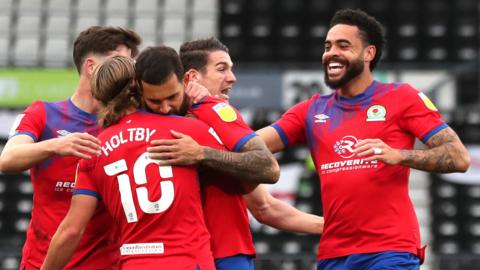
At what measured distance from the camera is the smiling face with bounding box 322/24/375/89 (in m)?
5.75

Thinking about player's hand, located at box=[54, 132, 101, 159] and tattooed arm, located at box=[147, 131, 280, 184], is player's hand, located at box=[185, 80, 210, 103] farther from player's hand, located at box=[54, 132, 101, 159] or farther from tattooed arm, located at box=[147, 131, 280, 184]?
player's hand, located at box=[54, 132, 101, 159]

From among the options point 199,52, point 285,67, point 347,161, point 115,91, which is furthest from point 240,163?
point 285,67

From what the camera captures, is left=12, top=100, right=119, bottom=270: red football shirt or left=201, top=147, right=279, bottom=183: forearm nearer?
left=201, top=147, right=279, bottom=183: forearm

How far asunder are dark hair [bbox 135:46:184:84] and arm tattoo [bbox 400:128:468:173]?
128cm

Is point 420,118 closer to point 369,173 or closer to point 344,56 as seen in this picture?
point 369,173

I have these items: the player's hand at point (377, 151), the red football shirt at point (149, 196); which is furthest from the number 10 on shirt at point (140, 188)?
the player's hand at point (377, 151)

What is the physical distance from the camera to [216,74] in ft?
18.6

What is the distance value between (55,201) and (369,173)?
171cm

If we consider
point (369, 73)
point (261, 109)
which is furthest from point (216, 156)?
point (261, 109)

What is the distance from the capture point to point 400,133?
5.60 m

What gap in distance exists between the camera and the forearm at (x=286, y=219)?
595 centimetres

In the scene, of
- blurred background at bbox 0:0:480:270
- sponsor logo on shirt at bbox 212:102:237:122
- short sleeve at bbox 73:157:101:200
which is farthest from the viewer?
blurred background at bbox 0:0:480:270

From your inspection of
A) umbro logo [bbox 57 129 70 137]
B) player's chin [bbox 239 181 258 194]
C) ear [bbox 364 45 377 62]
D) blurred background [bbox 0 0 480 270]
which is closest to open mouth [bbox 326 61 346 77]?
ear [bbox 364 45 377 62]

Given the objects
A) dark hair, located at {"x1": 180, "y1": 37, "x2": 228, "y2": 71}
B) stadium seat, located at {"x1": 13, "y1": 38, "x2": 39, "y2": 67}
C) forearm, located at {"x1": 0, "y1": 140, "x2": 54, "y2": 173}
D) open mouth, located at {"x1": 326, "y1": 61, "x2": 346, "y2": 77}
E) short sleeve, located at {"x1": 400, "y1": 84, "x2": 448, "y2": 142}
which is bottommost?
stadium seat, located at {"x1": 13, "y1": 38, "x2": 39, "y2": 67}
